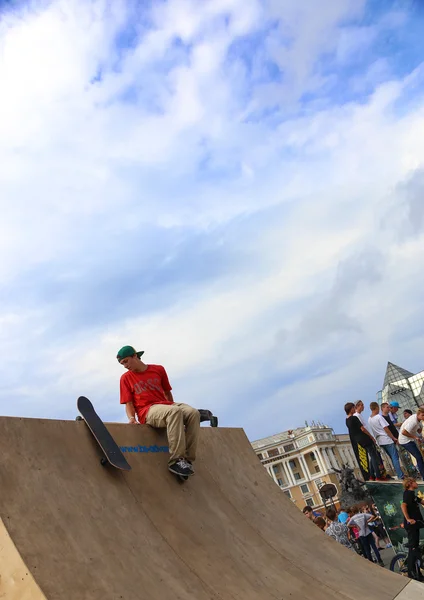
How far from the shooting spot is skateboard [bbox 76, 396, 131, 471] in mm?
4492

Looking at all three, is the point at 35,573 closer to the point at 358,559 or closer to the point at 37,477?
the point at 37,477

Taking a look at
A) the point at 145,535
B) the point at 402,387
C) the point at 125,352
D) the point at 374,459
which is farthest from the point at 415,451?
the point at 402,387

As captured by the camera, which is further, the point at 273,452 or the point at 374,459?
the point at 273,452

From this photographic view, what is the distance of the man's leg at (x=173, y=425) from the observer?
524cm

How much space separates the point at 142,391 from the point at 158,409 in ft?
1.01

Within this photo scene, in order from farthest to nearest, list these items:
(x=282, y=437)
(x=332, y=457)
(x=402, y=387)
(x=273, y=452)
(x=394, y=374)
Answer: (x=282, y=437)
(x=273, y=452)
(x=332, y=457)
(x=394, y=374)
(x=402, y=387)

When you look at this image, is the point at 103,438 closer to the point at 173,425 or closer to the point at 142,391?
the point at 173,425

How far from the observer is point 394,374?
97688 mm

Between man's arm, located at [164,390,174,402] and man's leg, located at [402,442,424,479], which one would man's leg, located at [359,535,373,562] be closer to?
man's leg, located at [402,442,424,479]

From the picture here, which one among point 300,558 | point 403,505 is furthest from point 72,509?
point 403,505

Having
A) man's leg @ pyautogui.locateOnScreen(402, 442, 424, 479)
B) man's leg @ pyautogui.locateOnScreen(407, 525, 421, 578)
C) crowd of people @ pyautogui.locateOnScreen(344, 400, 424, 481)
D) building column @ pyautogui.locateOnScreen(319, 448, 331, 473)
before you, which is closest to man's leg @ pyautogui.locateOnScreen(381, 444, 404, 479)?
crowd of people @ pyautogui.locateOnScreen(344, 400, 424, 481)

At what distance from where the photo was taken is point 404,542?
355 inches

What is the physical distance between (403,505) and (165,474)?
430 cm

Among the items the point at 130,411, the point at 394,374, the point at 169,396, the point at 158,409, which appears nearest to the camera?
the point at 158,409
